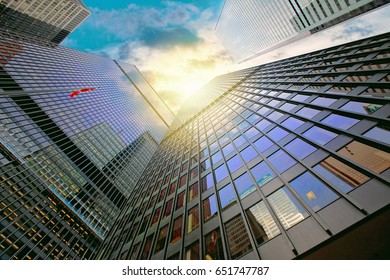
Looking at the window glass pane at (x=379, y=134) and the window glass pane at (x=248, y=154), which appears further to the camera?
the window glass pane at (x=248, y=154)

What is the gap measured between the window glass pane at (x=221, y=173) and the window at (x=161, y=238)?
6.34 meters

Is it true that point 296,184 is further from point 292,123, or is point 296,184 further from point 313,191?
point 292,123

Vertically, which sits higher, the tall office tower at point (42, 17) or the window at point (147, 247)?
the tall office tower at point (42, 17)

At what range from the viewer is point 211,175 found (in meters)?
22.0

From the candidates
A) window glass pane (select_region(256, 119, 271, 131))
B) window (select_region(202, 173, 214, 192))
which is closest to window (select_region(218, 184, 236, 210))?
window (select_region(202, 173, 214, 192))

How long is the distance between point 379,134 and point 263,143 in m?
8.66

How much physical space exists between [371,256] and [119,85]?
177m

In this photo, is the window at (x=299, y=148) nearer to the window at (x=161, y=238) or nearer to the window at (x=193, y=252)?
the window at (x=193, y=252)

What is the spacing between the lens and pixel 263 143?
63.9ft

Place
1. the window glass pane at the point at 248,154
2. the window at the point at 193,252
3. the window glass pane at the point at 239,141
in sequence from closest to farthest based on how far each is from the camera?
the window at the point at 193,252 → the window glass pane at the point at 248,154 → the window glass pane at the point at 239,141

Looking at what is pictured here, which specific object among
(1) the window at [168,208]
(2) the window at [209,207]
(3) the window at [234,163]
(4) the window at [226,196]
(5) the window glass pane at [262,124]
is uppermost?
(5) the window glass pane at [262,124]

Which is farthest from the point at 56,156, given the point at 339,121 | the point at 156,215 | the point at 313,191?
the point at 313,191

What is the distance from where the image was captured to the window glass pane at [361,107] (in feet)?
44.5

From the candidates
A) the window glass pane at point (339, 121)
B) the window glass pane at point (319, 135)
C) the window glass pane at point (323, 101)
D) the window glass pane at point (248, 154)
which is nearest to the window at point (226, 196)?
the window glass pane at point (248, 154)
